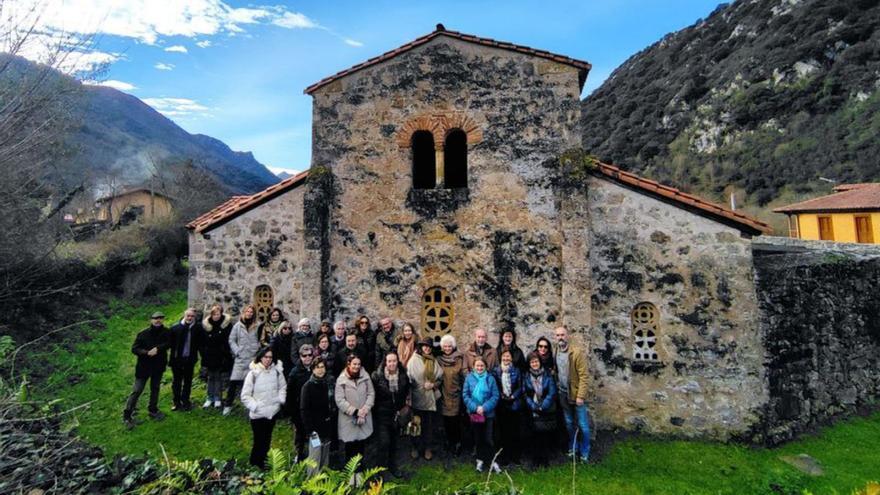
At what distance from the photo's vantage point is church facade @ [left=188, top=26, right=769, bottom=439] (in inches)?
304


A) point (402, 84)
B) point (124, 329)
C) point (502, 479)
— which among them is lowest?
point (502, 479)

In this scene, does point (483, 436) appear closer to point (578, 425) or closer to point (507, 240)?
point (578, 425)

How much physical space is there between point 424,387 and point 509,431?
149cm

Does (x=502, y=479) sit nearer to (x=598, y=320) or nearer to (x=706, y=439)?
(x=598, y=320)

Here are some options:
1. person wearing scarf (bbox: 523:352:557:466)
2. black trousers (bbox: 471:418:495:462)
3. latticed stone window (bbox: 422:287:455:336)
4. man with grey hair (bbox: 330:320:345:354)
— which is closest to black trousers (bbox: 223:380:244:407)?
man with grey hair (bbox: 330:320:345:354)

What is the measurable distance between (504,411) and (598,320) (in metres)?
2.68

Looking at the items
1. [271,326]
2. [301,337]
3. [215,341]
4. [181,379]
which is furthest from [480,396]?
[181,379]

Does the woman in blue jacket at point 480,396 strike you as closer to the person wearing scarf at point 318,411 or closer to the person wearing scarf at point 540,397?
the person wearing scarf at point 540,397

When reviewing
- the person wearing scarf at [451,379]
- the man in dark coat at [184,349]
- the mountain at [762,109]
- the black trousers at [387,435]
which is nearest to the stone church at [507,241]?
the man in dark coat at [184,349]

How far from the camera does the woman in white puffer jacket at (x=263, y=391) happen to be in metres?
6.27

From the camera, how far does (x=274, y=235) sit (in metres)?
9.37

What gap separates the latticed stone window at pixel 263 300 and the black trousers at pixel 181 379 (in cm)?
164

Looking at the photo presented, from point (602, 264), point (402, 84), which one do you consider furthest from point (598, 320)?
point (402, 84)

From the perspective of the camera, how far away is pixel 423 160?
32.6ft
